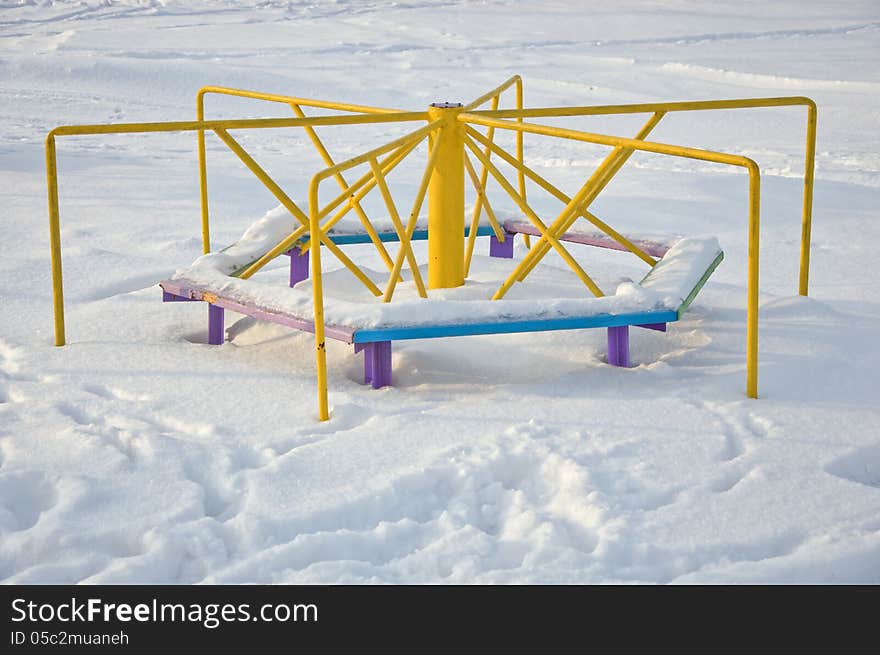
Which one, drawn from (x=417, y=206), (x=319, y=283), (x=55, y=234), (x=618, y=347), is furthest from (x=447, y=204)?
(x=55, y=234)

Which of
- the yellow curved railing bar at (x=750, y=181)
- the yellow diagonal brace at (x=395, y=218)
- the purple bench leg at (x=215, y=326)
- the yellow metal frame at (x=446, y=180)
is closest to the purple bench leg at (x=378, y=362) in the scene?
the yellow metal frame at (x=446, y=180)

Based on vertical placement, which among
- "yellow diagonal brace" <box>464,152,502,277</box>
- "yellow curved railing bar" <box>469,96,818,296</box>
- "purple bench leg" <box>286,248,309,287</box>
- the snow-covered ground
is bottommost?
the snow-covered ground

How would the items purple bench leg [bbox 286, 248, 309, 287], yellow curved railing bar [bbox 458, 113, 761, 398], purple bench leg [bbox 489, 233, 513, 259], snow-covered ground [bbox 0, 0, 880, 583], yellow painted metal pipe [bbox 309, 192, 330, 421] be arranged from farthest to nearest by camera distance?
purple bench leg [bbox 489, 233, 513, 259], purple bench leg [bbox 286, 248, 309, 287], yellow curved railing bar [bbox 458, 113, 761, 398], yellow painted metal pipe [bbox 309, 192, 330, 421], snow-covered ground [bbox 0, 0, 880, 583]

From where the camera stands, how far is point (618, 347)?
4773 mm

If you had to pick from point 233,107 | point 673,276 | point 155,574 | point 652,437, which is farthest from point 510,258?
point 233,107

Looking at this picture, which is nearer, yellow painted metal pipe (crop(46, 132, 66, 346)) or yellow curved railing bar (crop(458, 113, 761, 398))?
yellow curved railing bar (crop(458, 113, 761, 398))

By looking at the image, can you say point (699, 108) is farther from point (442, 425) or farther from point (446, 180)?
point (442, 425)

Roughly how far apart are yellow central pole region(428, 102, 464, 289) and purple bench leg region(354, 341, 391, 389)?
0.79 metres

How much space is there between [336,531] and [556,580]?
0.69m

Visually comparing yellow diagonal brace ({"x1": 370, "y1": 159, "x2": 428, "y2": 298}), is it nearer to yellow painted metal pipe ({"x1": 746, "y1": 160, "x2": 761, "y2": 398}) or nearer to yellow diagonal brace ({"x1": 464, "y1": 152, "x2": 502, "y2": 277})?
yellow diagonal brace ({"x1": 464, "y1": 152, "x2": 502, "y2": 277})

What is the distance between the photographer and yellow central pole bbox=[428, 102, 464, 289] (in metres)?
5.10

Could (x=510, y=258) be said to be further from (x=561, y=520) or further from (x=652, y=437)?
(x=561, y=520)

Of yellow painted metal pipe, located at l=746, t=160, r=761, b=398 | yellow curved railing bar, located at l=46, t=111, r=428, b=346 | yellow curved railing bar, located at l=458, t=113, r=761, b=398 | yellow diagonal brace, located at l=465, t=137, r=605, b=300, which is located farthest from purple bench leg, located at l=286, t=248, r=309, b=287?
yellow painted metal pipe, located at l=746, t=160, r=761, b=398

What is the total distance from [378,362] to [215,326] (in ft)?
3.13
